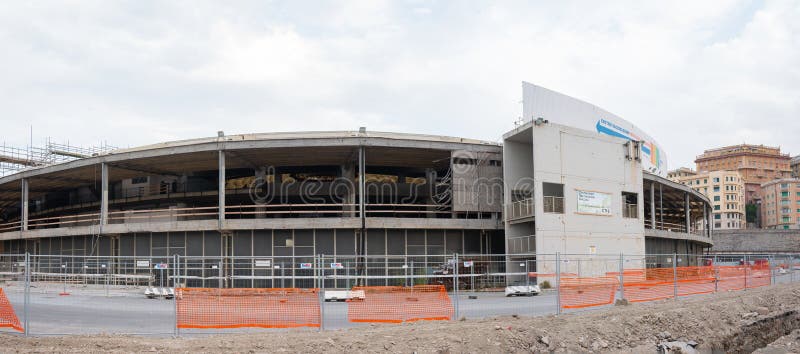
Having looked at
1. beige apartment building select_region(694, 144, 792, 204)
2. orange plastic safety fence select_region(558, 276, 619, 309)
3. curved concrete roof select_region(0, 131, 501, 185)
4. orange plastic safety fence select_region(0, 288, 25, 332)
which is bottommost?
orange plastic safety fence select_region(558, 276, 619, 309)

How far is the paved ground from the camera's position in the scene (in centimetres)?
1582

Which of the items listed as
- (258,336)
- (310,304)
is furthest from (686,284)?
(258,336)

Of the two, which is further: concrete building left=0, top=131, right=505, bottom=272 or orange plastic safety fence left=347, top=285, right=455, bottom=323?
concrete building left=0, top=131, right=505, bottom=272

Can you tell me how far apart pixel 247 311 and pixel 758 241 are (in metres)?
106

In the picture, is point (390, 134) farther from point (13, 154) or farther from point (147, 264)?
point (13, 154)

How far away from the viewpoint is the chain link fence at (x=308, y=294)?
51.3 feet

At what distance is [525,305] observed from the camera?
20.5 metres

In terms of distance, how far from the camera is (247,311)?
16.7 meters

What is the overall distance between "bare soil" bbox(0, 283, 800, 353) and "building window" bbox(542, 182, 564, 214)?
1039cm

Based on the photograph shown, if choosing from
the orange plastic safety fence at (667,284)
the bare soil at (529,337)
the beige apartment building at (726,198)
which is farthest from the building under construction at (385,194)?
the beige apartment building at (726,198)

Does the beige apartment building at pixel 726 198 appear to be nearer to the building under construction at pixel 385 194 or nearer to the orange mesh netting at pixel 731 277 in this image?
the building under construction at pixel 385 194

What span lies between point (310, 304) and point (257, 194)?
2258 cm

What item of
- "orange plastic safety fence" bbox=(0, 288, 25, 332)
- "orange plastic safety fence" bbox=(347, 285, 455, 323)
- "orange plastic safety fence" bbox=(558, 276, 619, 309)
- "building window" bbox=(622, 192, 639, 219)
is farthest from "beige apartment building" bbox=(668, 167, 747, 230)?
"orange plastic safety fence" bbox=(0, 288, 25, 332)

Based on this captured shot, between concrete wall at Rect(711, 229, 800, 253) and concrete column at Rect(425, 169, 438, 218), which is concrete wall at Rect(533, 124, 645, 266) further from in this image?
concrete wall at Rect(711, 229, 800, 253)
